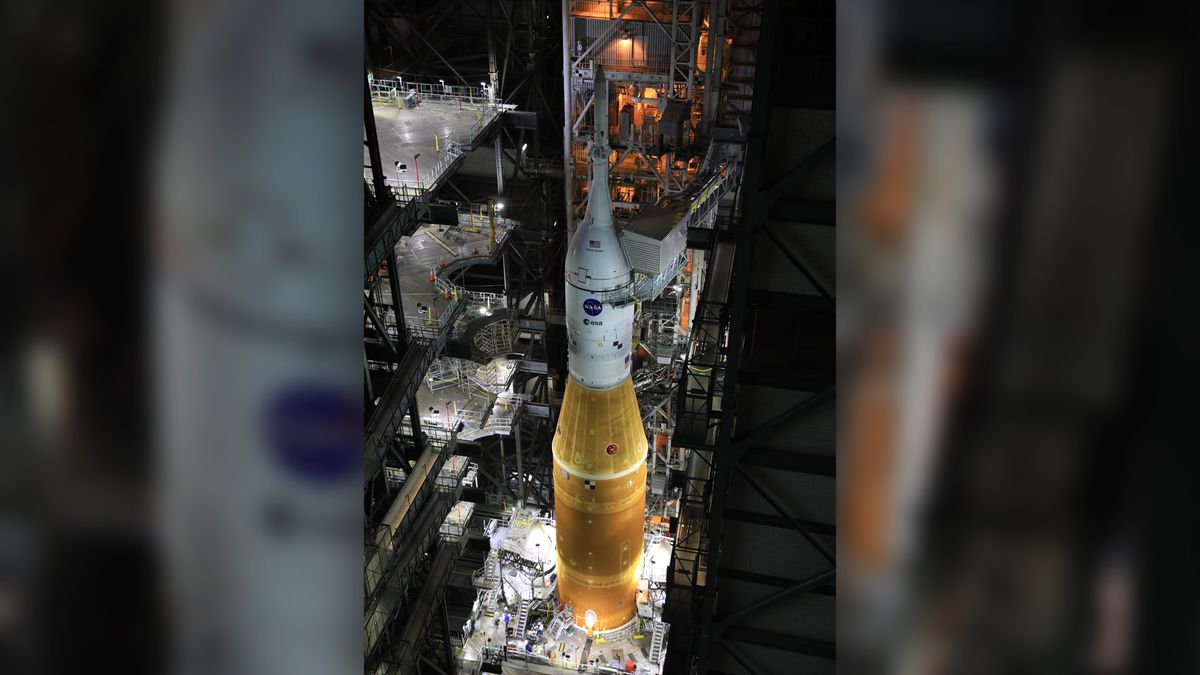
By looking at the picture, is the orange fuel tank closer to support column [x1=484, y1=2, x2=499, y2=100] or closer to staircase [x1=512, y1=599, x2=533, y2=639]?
staircase [x1=512, y1=599, x2=533, y2=639]

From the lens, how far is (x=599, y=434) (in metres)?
20.3

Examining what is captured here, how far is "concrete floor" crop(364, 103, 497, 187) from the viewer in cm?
1795

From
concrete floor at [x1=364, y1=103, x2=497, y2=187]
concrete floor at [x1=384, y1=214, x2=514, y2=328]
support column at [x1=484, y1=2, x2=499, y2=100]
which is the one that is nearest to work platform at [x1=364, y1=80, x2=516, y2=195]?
concrete floor at [x1=364, y1=103, x2=497, y2=187]

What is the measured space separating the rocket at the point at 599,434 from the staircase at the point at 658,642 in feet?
2.77

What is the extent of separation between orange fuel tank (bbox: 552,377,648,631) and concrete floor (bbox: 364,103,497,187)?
20.0 ft

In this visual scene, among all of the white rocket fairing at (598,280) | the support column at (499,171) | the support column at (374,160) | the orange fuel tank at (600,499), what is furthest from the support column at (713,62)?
the support column at (374,160)

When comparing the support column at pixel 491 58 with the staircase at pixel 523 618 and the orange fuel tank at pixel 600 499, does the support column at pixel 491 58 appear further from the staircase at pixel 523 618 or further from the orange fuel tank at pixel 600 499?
the staircase at pixel 523 618
